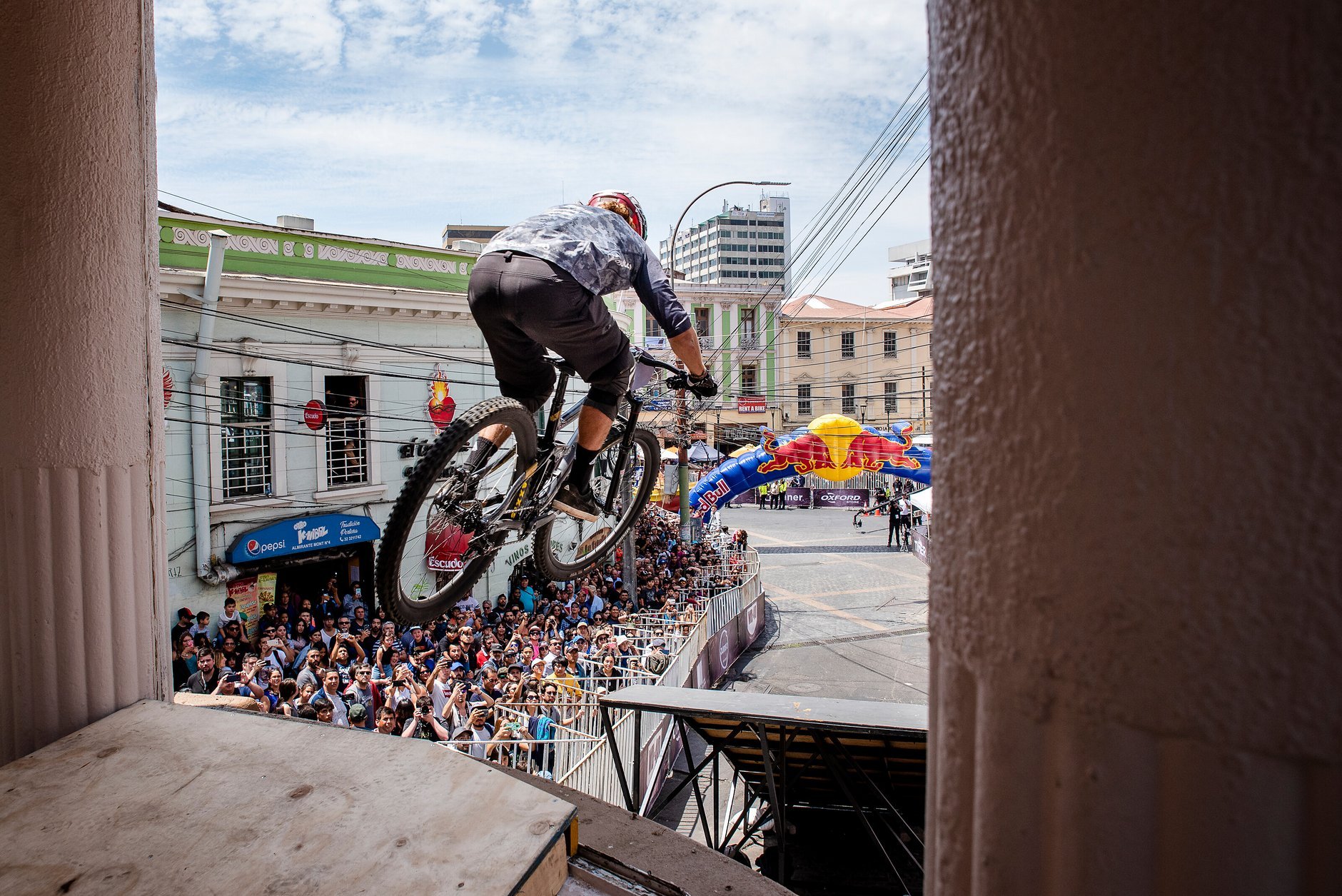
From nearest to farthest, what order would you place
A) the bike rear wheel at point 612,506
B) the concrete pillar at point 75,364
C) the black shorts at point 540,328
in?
the concrete pillar at point 75,364, the black shorts at point 540,328, the bike rear wheel at point 612,506

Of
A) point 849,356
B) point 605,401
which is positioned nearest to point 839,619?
point 849,356

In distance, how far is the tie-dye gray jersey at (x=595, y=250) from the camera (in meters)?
3.70

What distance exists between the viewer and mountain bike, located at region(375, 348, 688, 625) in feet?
12.7

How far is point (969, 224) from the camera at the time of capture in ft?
3.33

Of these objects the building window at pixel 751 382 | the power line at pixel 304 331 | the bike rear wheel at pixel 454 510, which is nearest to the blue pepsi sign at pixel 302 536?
the power line at pixel 304 331

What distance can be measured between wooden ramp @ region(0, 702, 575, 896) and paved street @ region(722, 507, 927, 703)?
11606 millimetres

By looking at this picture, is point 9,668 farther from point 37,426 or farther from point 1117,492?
point 1117,492

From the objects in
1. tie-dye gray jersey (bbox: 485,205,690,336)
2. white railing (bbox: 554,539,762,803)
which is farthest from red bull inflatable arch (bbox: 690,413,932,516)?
tie-dye gray jersey (bbox: 485,205,690,336)

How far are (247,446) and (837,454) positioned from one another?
11.0m

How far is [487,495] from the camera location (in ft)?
14.6

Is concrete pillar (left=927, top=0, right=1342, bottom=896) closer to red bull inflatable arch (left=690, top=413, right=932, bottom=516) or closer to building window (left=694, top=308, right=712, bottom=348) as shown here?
red bull inflatable arch (left=690, top=413, right=932, bottom=516)

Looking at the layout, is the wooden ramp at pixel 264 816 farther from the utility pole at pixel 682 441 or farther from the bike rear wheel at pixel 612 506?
the utility pole at pixel 682 441

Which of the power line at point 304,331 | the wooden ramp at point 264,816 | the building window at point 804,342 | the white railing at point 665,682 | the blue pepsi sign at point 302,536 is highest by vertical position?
the building window at point 804,342

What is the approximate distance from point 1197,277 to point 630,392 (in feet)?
13.7
